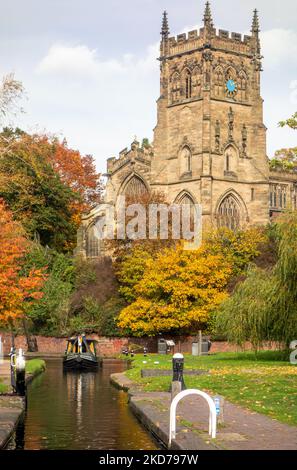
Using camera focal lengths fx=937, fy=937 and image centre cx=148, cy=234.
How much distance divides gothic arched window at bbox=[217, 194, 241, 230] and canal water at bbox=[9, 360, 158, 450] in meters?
52.5

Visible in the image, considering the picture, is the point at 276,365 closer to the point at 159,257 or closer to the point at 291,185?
the point at 159,257

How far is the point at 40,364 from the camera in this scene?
1735 inches

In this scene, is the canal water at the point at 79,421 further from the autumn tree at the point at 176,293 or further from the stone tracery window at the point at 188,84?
the stone tracery window at the point at 188,84

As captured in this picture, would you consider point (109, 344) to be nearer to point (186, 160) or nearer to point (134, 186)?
point (186, 160)

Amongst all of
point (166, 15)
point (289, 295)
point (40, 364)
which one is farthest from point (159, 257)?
point (166, 15)

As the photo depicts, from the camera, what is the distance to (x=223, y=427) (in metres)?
18.9

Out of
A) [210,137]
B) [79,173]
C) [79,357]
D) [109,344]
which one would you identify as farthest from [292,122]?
[79,173]

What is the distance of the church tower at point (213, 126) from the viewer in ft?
286

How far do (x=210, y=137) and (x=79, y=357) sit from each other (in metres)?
45.6

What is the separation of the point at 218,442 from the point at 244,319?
2383 cm

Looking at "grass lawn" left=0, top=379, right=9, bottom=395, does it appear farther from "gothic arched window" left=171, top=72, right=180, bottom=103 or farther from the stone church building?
"gothic arched window" left=171, top=72, right=180, bottom=103

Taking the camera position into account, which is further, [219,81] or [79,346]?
[219,81]

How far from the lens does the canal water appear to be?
62.8 feet

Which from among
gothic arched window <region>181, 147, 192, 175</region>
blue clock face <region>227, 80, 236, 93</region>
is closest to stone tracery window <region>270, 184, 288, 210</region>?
gothic arched window <region>181, 147, 192, 175</region>
